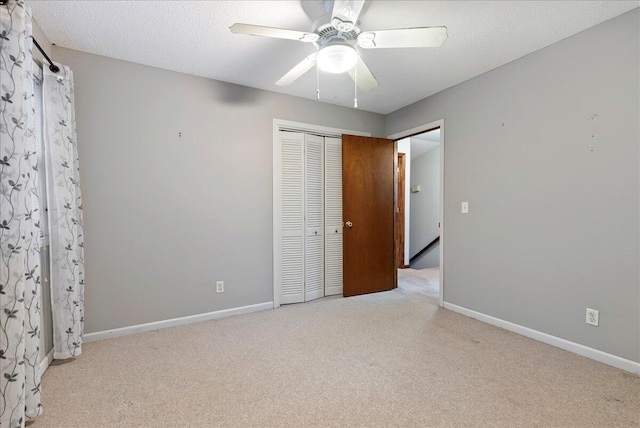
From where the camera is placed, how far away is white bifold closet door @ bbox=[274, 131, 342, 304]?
3.45 metres

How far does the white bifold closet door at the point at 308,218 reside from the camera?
3.45 metres

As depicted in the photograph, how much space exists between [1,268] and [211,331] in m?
1.68

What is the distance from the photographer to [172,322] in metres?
2.82

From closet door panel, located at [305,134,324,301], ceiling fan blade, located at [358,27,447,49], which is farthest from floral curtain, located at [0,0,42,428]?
closet door panel, located at [305,134,324,301]

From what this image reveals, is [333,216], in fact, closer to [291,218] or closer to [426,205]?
[291,218]

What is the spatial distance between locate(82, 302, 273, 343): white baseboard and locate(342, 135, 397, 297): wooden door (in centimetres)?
118

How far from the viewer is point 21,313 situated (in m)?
1.34

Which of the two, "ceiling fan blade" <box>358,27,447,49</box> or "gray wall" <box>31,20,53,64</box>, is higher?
"gray wall" <box>31,20,53,64</box>

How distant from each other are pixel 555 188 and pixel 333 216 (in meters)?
2.26

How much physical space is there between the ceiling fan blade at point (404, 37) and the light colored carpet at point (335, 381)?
2.06 meters

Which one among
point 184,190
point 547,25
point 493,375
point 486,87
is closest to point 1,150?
point 184,190

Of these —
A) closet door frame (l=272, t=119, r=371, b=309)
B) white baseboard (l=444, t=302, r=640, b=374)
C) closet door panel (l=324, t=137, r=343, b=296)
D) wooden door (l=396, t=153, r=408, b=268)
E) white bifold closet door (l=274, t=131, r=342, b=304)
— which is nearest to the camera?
white baseboard (l=444, t=302, r=640, b=374)

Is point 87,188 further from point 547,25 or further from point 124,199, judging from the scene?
point 547,25

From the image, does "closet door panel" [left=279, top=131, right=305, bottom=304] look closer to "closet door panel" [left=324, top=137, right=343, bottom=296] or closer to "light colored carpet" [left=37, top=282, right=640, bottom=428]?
"closet door panel" [left=324, top=137, right=343, bottom=296]
